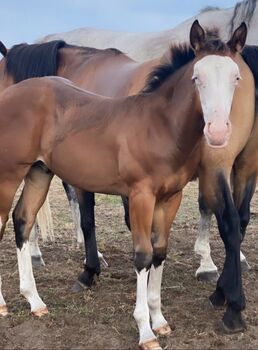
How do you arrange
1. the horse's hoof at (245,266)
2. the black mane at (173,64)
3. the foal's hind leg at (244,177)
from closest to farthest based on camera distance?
the black mane at (173,64) < the foal's hind leg at (244,177) < the horse's hoof at (245,266)

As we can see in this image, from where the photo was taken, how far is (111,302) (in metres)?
4.12

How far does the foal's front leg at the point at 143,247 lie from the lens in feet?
10.9

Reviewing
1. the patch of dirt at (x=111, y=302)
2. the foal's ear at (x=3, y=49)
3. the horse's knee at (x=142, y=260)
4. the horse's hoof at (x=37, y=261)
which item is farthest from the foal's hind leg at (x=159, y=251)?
the foal's ear at (x=3, y=49)

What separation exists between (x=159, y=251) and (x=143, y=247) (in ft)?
0.94

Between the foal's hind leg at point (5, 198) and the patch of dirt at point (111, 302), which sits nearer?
the patch of dirt at point (111, 302)

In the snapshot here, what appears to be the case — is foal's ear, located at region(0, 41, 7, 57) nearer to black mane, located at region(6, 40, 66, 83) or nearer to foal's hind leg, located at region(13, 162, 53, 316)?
black mane, located at region(6, 40, 66, 83)

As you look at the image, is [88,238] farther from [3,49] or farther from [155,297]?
[3,49]

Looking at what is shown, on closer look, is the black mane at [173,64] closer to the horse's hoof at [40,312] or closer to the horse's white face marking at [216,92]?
the horse's white face marking at [216,92]

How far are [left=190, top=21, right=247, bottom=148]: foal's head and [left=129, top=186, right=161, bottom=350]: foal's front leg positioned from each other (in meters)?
0.57

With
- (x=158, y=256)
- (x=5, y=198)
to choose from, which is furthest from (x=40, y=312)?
(x=158, y=256)

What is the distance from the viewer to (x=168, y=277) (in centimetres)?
468

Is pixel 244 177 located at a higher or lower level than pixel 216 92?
lower

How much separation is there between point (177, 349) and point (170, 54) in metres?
1.74

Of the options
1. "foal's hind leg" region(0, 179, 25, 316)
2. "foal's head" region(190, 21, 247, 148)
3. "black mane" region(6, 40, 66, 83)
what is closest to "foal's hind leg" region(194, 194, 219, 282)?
"foal's hind leg" region(0, 179, 25, 316)
